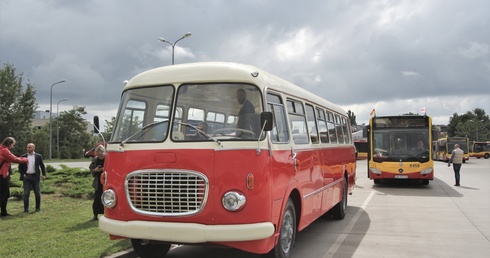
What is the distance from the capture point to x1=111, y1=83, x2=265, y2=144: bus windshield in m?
5.43

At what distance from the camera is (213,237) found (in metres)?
4.98

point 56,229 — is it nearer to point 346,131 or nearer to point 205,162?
point 205,162

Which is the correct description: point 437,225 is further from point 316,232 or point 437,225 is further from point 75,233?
point 75,233

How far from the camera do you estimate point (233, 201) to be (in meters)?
5.04

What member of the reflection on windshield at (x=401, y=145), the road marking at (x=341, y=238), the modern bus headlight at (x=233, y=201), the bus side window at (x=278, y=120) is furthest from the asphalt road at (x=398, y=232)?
the reflection on windshield at (x=401, y=145)

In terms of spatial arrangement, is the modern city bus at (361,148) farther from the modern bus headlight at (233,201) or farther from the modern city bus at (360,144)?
the modern bus headlight at (233,201)

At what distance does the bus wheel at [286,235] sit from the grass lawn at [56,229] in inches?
101

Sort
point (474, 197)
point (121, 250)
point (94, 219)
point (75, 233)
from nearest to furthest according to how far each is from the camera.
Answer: point (121, 250), point (75, 233), point (94, 219), point (474, 197)

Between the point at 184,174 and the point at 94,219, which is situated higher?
the point at 184,174

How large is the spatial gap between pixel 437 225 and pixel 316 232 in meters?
2.87

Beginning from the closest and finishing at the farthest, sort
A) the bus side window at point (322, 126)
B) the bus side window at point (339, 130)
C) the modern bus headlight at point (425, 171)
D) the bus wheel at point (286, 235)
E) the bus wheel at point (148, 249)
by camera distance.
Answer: the bus wheel at point (286, 235) < the bus wheel at point (148, 249) < the bus side window at point (322, 126) < the bus side window at point (339, 130) < the modern bus headlight at point (425, 171)

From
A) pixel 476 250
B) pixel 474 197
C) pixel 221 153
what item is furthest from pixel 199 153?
pixel 474 197

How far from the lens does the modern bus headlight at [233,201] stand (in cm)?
503

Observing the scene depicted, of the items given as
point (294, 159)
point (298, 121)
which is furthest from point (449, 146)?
point (294, 159)
